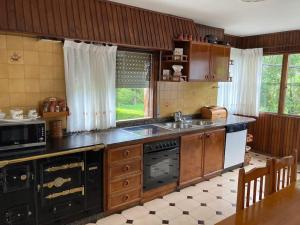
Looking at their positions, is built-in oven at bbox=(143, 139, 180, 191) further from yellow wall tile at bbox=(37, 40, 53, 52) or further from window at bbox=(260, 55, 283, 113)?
window at bbox=(260, 55, 283, 113)

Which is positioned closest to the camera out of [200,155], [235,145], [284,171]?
[284,171]

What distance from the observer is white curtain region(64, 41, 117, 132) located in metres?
2.78

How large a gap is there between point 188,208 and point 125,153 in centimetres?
102

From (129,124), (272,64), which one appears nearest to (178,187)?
(129,124)

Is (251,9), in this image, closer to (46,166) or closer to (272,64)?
(272,64)

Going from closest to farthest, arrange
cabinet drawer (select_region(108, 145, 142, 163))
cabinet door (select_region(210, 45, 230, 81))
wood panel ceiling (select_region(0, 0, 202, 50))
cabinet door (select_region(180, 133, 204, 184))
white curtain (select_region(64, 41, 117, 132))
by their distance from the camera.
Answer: wood panel ceiling (select_region(0, 0, 202, 50)) < cabinet drawer (select_region(108, 145, 142, 163)) < white curtain (select_region(64, 41, 117, 132)) < cabinet door (select_region(180, 133, 204, 184)) < cabinet door (select_region(210, 45, 230, 81))

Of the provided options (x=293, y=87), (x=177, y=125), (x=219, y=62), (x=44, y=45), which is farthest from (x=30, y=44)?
(x=293, y=87)

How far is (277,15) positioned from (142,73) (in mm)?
1994

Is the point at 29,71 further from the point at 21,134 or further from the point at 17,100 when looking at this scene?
the point at 21,134

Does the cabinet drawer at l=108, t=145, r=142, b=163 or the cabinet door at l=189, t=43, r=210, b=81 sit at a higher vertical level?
the cabinet door at l=189, t=43, r=210, b=81

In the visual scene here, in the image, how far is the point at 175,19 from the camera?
11.7 feet

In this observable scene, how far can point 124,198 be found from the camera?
280 cm

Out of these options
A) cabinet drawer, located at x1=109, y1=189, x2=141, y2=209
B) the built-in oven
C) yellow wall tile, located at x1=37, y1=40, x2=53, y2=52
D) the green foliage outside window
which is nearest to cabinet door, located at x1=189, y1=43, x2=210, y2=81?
the green foliage outside window

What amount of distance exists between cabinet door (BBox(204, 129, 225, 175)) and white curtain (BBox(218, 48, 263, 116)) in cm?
135
